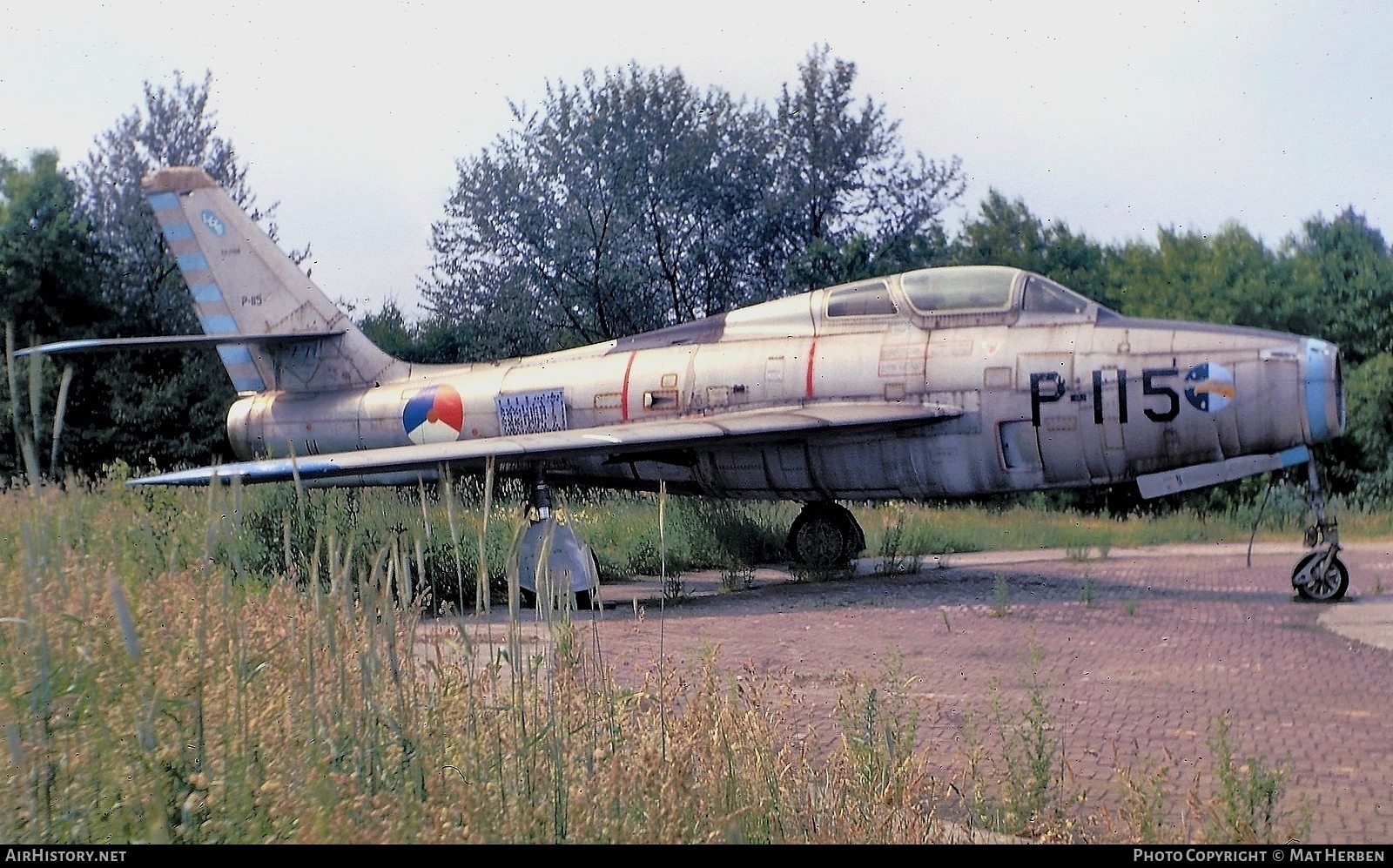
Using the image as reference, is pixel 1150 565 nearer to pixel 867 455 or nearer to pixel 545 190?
pixel 867 455

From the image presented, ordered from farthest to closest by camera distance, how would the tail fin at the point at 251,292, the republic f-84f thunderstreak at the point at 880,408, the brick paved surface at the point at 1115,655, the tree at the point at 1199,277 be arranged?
the tree at the point at 1199,277, the tail fin at the point at 251,292, the republic f-84f thunderstreak at the point at 880,408, the brick paved surface at the point at 1115,655

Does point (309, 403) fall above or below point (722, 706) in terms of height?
above

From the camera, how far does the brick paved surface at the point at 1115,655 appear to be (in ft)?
19.9

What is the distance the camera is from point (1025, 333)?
41.6 feet

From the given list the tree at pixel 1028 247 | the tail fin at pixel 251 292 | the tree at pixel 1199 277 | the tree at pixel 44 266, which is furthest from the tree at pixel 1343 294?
the tree at pixel 44 266

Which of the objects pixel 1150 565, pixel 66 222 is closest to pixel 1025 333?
pixel 1150 565

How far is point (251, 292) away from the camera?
17094 mm

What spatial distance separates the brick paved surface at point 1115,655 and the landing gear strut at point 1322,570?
173 mm

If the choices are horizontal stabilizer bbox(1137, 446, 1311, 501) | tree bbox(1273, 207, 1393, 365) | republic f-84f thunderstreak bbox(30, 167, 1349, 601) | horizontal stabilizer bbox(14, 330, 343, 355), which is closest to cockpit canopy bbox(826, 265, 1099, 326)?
republic f-84f thunderstreak bbox(30, 167, 1349, 601)

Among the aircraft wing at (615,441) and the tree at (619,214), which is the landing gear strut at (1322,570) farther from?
the tree at (619,214)

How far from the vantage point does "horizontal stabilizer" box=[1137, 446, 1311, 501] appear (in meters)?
11.9

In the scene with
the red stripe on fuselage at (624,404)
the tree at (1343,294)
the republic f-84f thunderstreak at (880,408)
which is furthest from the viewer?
the tree at (1343,294)

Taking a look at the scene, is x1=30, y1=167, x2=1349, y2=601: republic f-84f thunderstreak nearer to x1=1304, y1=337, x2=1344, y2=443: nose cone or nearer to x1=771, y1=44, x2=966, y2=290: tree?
x1=1304, y1=337, x2=1344, y2=443: nose cone
